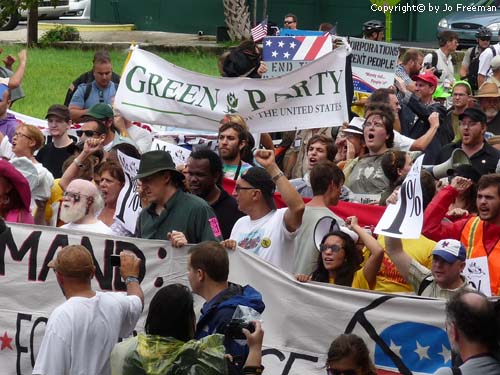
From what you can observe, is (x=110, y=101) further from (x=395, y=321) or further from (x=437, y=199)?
(x=395, y=321)

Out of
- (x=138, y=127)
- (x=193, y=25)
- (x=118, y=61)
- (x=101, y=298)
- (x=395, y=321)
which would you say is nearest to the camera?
(x=101, y=298)

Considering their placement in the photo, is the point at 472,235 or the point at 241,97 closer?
the point at 472,235

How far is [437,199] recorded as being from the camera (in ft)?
27.5

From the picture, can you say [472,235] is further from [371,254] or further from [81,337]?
[81,337]

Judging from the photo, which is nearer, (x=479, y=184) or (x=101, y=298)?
(x=101, y=298)

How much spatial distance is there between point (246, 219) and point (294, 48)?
517 centimetres

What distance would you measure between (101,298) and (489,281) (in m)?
2.36

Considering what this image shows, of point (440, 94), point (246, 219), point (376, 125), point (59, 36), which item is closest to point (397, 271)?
point (246, 219)

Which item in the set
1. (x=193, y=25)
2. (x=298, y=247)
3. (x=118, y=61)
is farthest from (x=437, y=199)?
(x=193, y=25)

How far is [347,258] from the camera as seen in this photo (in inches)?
311

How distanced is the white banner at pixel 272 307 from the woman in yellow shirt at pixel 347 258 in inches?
9.9

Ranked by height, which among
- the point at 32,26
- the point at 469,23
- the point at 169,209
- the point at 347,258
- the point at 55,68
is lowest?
the point at 55,68

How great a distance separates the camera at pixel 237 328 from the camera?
20.6 ft

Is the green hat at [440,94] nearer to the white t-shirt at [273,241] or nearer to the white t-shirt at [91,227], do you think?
the white t-shirt at [273,241]
